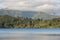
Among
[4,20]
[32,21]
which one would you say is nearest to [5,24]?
[4,20]

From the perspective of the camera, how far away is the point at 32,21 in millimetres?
132125

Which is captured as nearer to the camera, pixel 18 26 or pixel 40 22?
pixel 40 22

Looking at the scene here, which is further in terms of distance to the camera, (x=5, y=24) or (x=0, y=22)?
(x=5, y=24)

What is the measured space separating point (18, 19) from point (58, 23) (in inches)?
951

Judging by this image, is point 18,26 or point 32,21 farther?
point 18,26

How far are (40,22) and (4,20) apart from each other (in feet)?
89.6

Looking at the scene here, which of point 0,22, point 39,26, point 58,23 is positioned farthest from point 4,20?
point 58,23

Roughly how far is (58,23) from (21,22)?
21.9 m

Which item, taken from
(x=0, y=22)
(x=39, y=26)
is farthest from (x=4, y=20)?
(x=39, y=26)

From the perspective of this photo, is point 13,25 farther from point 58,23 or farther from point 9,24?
point 58,23

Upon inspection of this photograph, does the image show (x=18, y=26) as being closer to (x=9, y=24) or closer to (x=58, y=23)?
(x=9, y=24)

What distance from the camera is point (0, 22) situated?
13762 cm

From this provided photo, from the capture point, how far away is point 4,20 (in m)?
149

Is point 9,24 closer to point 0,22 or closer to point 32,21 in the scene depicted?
point 0,22
